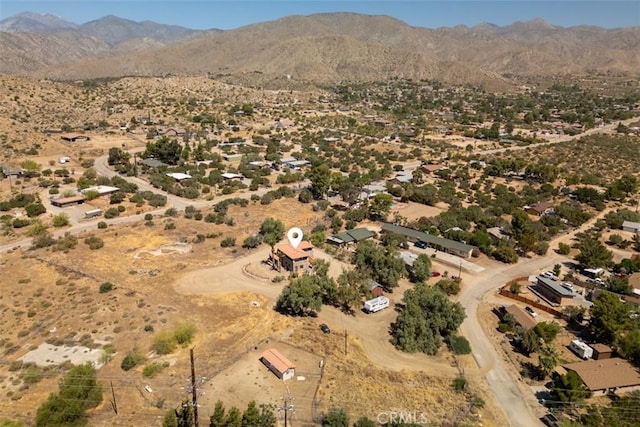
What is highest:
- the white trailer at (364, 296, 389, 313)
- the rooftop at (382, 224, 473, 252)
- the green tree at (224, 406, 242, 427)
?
the green tree at (224, 406, 242, 427)

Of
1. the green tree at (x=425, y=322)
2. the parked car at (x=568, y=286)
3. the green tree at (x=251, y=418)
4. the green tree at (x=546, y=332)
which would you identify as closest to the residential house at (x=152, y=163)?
the green tree at (x=425, y=322)

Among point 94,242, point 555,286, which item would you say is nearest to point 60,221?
point 94,242

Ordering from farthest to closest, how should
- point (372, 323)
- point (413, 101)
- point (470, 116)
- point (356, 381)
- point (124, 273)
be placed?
point (413, 101)
point (470, 116)
point (124, 273)
point (372, 323)
point (356, 381)

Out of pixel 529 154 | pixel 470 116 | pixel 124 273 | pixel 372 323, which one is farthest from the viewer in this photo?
pixel 470 116

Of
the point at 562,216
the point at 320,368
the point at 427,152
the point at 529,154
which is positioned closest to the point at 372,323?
the point at 320,368

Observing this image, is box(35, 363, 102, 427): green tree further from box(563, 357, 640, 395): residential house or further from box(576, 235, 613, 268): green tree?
box(576, 235, 613, 268): green tree

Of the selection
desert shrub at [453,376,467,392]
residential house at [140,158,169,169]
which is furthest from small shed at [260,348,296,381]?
residential house at [140,158,169,169]

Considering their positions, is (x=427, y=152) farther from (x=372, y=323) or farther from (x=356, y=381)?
(x=356, y=381)
